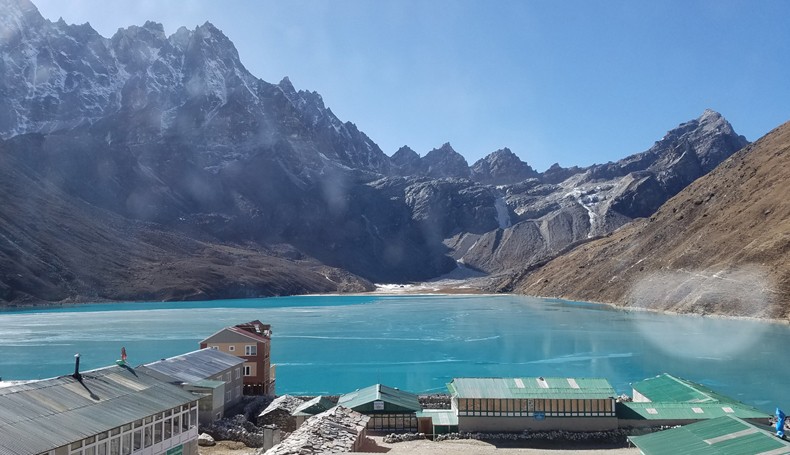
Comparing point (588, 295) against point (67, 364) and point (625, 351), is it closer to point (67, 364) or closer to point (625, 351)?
point (625, 351)

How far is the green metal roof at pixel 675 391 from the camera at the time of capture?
34094 mm

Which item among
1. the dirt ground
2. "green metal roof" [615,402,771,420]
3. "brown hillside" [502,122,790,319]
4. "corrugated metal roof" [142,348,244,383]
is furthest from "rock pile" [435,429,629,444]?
"brown hillside" [502,122,790,319]

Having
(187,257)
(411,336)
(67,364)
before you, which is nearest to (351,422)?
(67,364)

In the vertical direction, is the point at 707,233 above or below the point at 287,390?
above

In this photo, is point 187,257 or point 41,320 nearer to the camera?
point 41,320

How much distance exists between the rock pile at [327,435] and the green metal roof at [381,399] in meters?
5.91

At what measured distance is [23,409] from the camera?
54.5 feet

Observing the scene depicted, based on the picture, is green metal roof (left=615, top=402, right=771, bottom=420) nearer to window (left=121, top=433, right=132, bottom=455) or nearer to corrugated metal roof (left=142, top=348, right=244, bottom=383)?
corrugated metal roof (left=142, top=348, right=244, bottom=383)

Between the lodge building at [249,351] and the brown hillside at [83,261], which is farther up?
the brown hillside at [83,261]

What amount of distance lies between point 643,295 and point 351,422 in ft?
345

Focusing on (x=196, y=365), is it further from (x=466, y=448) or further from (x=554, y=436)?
(x=554, y=436)

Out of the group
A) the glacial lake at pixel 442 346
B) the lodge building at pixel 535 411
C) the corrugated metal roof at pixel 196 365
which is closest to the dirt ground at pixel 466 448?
the lodge building at pixel 535 411

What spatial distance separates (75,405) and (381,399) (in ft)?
55.7

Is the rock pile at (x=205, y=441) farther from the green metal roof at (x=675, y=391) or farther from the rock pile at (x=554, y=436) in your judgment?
the green metal roof at (x=675, y=391)
